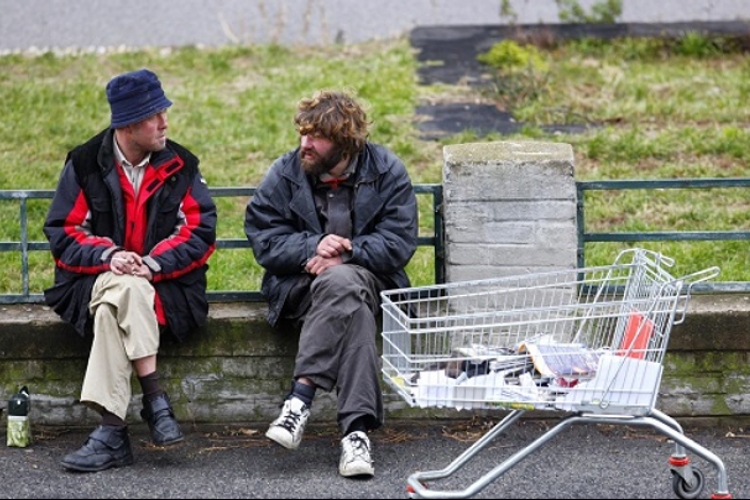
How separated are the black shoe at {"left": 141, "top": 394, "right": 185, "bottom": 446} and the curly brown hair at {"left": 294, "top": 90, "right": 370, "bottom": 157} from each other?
3.97ft

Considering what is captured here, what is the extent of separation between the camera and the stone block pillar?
6.06 meters

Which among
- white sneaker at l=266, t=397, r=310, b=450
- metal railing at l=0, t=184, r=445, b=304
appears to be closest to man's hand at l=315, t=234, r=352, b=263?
metal railing at l=0, t=184, r=445, b=304

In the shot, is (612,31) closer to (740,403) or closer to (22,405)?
(740,403)

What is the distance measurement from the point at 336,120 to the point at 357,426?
121 cm

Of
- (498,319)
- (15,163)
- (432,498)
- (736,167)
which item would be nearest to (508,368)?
(432,498)

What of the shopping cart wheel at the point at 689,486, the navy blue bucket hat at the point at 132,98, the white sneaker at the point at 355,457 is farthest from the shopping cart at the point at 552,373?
the navy blue bucket hat at the point at 132,98

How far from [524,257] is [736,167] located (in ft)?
11.4

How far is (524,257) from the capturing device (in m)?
6.12

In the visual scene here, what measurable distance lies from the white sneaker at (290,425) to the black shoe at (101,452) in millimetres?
619

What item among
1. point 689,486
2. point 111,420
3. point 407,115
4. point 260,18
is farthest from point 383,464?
point 260,18

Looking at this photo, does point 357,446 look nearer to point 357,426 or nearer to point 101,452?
point 357,426

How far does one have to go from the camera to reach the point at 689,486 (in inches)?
209

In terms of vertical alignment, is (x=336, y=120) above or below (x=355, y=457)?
above

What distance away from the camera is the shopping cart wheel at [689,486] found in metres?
5.26
